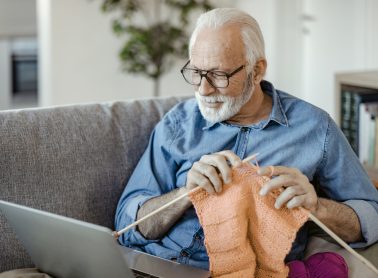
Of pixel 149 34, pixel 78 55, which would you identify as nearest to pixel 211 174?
pixel 149 34

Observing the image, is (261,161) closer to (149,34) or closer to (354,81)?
(354,81)

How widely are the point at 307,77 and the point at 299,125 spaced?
9.89ft

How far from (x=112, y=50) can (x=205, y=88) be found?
2903mm

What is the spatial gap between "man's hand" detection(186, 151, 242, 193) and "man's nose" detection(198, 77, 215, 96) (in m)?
0.25

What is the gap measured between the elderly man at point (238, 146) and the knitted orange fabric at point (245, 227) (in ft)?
0.41

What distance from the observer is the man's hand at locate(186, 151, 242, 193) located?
1.41m

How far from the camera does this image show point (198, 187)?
143 centimetres

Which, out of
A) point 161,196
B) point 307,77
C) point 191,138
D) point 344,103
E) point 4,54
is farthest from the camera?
point 307,77

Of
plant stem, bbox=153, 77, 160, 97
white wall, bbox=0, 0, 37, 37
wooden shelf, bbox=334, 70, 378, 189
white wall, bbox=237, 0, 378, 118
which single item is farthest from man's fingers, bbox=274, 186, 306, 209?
white wall, bbox=0, 0, 37, 37

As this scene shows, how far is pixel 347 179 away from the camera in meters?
1.64

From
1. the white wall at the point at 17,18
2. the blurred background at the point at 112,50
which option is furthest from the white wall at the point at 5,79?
the white wall at the point at 17,18

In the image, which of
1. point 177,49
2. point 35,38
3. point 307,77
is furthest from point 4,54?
point 307,77

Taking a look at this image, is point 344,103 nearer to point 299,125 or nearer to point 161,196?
point 299,125

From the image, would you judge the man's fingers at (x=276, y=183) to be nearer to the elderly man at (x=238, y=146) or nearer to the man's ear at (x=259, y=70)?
the elderly man at (x=238, y=146)
